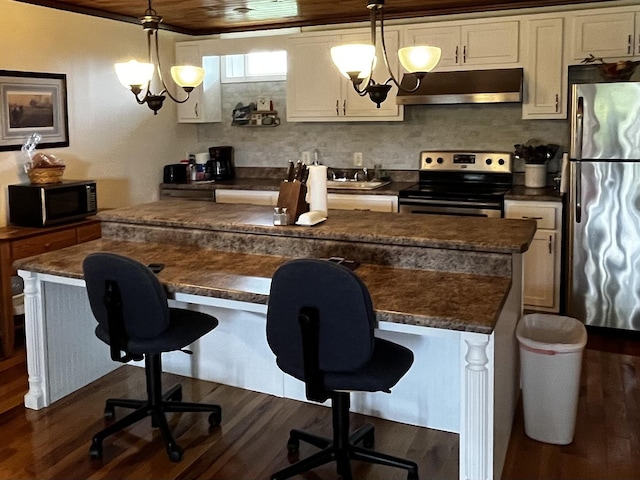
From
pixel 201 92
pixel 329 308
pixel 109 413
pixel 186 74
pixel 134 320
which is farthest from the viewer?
pixel 201 92

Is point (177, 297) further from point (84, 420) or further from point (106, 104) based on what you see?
point (106, 104)

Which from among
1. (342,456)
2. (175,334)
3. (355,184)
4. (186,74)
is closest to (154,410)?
(175,334)

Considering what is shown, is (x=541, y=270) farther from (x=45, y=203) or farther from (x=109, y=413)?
(x=45, y=203)

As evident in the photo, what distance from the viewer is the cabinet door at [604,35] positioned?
4348 millimetres

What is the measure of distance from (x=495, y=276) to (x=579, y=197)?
1.91 metres

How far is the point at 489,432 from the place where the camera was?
7.60ft

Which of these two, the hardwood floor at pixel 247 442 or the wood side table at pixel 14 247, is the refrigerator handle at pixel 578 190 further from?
the wood side table at pixel 14 247

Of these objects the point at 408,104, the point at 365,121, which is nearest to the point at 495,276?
the point at 408,104

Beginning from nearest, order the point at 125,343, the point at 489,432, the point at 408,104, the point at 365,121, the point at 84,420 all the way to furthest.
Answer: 1. the point at 489,432
2. the point at 125,343
3. the point at 84,420
4. the point at 408,104
5. the point at 365,121

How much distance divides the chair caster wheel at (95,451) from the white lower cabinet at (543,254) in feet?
9.97

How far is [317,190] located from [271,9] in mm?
2454

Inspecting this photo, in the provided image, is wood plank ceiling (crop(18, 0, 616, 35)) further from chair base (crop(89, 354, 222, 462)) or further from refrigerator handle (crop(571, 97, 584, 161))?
chair base (crop(89, 354, 222, 462))

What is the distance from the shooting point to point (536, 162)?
191 inches

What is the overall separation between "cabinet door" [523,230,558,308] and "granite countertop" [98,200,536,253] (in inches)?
55.9
